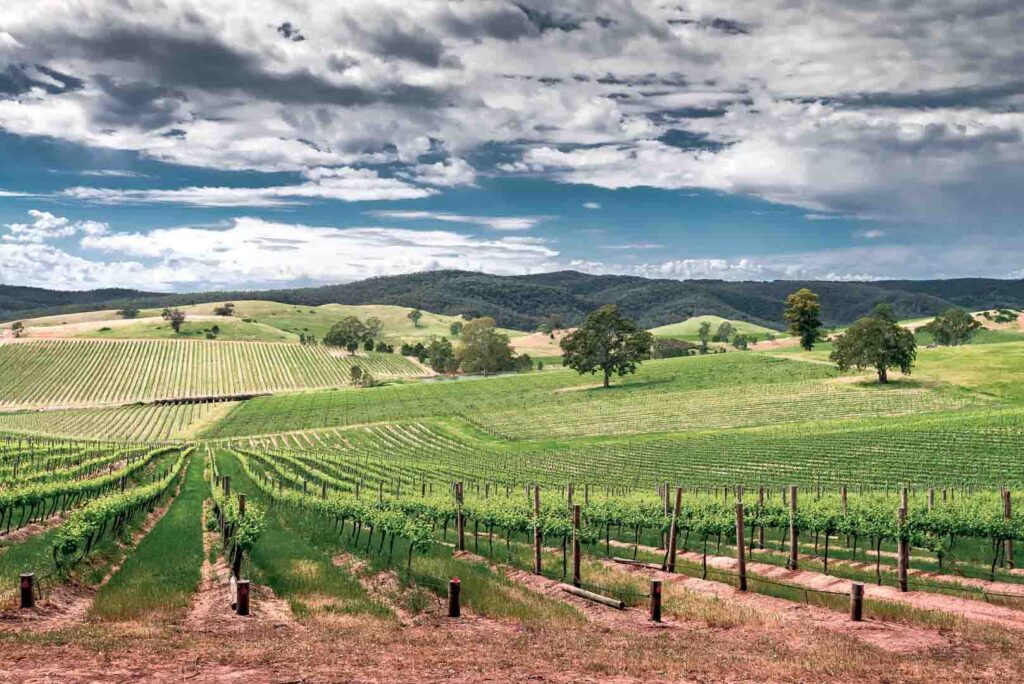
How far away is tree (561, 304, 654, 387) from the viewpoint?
12406 centimetres

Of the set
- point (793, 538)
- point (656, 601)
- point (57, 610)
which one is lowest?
point (57, 610)

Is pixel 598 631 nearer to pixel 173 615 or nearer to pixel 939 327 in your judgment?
pixel 173 615

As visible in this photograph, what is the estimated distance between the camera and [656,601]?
65.7 feet

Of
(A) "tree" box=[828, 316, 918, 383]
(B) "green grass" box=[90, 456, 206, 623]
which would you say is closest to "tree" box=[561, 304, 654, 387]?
(A) "tree" box=[828, 316, 918, 383]

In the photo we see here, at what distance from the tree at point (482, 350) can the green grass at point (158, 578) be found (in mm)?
143698

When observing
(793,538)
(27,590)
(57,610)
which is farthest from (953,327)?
(27,590)

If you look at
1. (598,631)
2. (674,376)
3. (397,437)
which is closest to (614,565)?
(598,631)

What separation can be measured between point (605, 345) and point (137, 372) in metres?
116

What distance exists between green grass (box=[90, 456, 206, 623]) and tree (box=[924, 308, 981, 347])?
196 meters

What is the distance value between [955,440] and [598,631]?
58.4 m

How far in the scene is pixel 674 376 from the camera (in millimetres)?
126562

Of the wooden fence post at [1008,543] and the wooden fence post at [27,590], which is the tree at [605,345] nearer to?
the wooden fence post at [1008,543]

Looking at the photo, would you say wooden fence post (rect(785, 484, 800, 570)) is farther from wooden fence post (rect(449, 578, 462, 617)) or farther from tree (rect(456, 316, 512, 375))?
tree (rect(456, 316, 512, 375))

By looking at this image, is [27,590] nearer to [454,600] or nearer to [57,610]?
[57,610]
